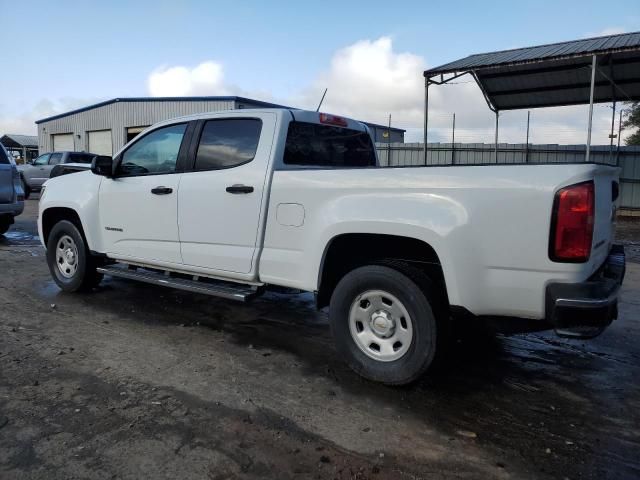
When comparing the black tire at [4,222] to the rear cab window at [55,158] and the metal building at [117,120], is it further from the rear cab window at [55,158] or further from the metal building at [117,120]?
the metal building at [117,120]

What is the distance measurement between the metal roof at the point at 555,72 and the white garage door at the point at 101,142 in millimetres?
23051

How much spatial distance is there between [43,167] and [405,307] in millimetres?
21383

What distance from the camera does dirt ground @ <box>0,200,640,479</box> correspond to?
265 cm

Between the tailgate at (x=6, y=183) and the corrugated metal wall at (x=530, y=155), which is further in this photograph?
the corrugated metal wall at (x=530, y=155)

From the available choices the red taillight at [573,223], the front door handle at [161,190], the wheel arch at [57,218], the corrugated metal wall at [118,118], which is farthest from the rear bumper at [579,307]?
the corrugated metal wall at [118,118]

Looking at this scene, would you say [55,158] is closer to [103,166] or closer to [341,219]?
[103,166]

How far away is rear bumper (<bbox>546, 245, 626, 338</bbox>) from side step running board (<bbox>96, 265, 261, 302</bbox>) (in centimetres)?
226

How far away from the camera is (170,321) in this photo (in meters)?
5.05

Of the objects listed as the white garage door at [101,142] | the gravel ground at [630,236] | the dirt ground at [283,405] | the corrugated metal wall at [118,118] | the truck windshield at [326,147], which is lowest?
the dirt ground at [283,405]

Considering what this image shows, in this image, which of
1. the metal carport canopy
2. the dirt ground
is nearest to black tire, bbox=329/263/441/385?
the dirt ground

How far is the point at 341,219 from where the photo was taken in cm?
356

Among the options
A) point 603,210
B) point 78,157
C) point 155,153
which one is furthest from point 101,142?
point 603,210

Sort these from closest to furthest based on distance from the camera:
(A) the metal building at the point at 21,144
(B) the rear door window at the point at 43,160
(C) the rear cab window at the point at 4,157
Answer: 1. (C) the rear cab window at the point at 4,157
2. (B) the rear door window at the point at 43,160
3. (A) the metal building at the point at 21,144

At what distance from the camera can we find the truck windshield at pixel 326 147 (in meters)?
4.40
